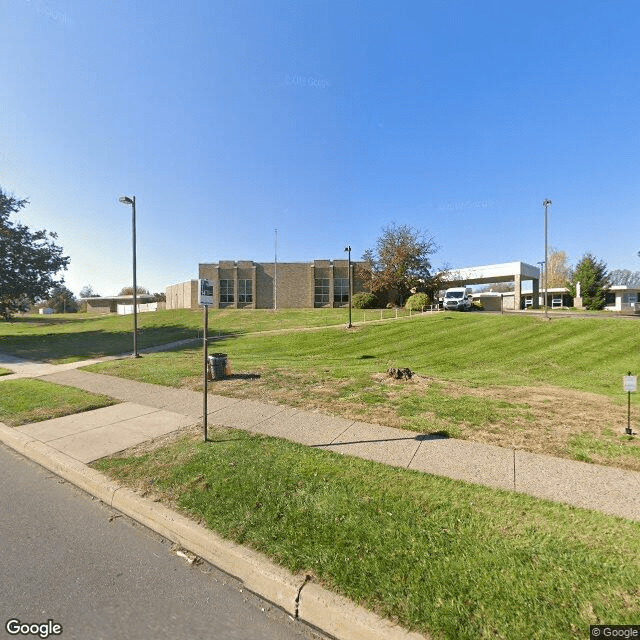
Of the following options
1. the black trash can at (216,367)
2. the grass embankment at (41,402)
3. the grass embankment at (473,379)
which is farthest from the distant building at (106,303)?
the black trash can at (216,367)

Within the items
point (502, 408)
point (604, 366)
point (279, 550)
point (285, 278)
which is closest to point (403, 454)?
point (279, 550)

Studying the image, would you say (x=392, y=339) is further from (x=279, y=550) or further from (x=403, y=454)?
(x=279, y=550)

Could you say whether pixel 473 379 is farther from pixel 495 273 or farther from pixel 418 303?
pixel 495 273

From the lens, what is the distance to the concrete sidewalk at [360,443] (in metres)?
3.44

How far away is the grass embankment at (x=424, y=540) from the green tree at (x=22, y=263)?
32008 mm

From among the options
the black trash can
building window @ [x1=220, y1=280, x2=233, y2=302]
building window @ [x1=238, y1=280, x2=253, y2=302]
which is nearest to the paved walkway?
the black trash can

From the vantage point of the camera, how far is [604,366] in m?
10.5

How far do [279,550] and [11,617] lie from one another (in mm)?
1881

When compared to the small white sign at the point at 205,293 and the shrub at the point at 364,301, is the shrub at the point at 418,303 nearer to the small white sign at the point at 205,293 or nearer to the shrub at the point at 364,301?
the shrub at the point at 364,301

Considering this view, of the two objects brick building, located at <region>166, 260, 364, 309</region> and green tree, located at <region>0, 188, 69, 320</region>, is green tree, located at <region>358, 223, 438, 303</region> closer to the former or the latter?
brick building, located at <region>166, 260, 364, 309</region>

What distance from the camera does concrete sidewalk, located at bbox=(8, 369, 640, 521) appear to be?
3.44 metres

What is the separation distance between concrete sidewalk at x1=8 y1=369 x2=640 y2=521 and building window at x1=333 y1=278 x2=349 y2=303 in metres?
36.1

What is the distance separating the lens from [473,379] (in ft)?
29.4

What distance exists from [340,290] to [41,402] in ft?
123
